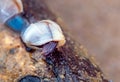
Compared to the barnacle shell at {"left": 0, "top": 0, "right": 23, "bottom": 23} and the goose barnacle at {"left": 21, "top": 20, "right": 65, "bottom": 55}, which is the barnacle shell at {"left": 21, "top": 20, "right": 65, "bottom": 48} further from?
the barnacle shell at {"left": 0, "top": 0, "right": 23, "bottom": 23}

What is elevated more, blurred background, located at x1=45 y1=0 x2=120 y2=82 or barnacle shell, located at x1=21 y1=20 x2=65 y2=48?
blurred background, located at x1=45 y1=0 x2=120 y2=82

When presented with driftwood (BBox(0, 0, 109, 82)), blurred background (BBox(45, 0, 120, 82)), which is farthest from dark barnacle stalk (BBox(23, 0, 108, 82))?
blurred background (BBox(45, 0, 120, 82))

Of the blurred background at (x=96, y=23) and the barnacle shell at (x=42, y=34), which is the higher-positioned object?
the blurred background at (x=96, y=23)

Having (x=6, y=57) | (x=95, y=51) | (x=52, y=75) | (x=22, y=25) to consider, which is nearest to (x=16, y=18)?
(x=22, y=25)

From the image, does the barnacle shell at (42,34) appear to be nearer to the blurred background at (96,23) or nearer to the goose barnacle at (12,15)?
the goose barnacle at (12,15)

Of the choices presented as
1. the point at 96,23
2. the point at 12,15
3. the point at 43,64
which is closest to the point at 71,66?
the point at 43,64

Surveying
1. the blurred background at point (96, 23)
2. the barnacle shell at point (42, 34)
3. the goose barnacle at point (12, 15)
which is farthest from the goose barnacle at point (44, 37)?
the blurred background at point (96, 23)
